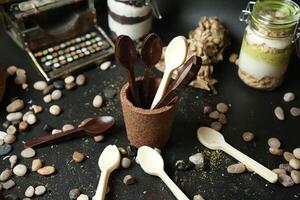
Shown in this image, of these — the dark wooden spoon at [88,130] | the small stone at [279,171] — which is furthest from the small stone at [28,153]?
the small stone at [279,171]

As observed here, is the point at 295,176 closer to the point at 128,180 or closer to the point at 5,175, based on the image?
the point at 128,180

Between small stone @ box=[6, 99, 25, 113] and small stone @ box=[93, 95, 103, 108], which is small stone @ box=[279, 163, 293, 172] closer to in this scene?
small stone @ box=[93, 95, 103, 108]

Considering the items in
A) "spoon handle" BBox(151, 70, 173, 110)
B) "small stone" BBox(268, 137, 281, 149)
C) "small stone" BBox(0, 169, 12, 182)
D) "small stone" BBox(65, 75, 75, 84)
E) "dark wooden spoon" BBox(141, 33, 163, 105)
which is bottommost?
"small stone" BBox(0, 169, 12, 182)

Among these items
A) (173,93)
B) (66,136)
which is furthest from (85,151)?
(173,93)

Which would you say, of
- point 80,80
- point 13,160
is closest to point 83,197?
point 13,160

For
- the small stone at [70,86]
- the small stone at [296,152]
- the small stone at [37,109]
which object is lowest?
the small stone at [296,152]

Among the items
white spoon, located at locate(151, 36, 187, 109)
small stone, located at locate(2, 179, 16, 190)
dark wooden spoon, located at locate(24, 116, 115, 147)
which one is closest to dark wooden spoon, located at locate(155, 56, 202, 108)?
white spoon, located at locate(151, 36, 187, 109)

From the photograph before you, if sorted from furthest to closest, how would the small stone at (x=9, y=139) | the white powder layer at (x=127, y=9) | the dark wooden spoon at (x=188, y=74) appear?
1. the white powder layer at (x=127, y=9)
2. the small stone at (x=9, y=139)
3. the dark wooden spoon at (x=188, y=74)

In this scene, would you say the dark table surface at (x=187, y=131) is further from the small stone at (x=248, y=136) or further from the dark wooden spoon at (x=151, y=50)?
the dark wooden spoon at (x=151, y=50)
